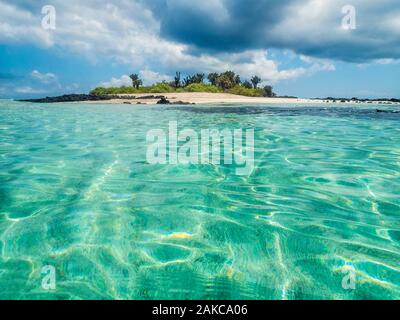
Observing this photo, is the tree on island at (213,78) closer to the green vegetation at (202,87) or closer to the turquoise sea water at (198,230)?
the green vegetation at (202,87)

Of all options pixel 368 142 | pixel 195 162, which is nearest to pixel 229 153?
pixel 195 162

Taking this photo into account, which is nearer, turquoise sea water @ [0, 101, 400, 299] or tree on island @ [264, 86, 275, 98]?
turquoise sea water @ [0, 101, 400, 299]

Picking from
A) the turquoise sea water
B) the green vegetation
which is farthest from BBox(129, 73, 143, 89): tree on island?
the turquoise sea water

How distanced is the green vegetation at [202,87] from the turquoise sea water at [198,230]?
5297 cm

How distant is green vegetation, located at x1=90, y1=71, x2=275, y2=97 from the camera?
185 feet

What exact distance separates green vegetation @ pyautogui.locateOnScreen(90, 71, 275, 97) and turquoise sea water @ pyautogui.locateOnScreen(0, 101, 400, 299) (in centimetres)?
5297

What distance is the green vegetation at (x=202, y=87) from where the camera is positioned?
5650 centimetres

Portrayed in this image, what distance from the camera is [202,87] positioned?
57219 millimetres

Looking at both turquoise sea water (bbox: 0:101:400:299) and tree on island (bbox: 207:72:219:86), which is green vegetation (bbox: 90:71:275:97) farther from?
turquoise sea water (bbox: 0:101:400:299)

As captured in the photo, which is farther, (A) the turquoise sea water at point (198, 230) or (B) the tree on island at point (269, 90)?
(B) the tree on island at point (269, 90)

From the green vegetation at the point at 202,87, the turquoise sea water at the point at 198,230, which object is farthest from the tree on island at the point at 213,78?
the turquoise sea water at the point at 198,230

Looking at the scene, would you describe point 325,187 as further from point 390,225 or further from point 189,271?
point 189,271

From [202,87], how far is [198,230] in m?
56.5

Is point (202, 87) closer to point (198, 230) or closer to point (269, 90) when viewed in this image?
point (269, 90)
